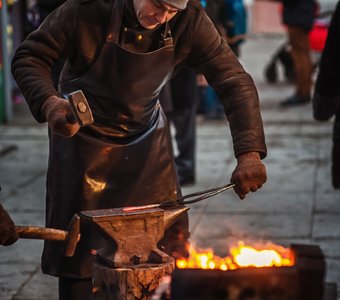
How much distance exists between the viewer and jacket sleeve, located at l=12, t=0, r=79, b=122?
3.88 meters

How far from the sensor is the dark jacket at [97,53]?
3.91 metres

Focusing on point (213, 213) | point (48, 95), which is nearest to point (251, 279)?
point (48, 95)

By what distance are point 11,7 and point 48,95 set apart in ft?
29.6

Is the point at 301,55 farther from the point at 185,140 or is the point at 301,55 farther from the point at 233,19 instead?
the point at 185,140

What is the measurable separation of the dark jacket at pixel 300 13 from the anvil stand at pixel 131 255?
8482mm

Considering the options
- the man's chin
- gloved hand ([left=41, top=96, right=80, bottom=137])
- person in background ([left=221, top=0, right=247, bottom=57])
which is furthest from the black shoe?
gloved hand ([left=41, top=96, right=80, bottom=137])

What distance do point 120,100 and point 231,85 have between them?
482mm

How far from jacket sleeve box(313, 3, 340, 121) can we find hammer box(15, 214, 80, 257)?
2577 mm

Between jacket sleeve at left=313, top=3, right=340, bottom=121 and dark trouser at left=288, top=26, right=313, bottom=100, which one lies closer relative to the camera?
jacket sleeve at left=313, top=3, right=340, bottom=121

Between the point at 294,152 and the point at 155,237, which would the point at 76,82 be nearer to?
the point at 155,237

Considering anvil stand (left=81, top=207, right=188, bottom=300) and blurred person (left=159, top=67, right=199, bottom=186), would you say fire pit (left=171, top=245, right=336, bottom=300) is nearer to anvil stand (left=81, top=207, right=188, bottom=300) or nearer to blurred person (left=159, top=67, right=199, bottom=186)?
anvil stand (left=81, top=207, right=188, bottom=300)

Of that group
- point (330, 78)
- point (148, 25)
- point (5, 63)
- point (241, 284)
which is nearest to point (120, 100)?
point (148, 25)

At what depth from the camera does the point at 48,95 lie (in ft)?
12.4

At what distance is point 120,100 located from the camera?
4.05 metres
